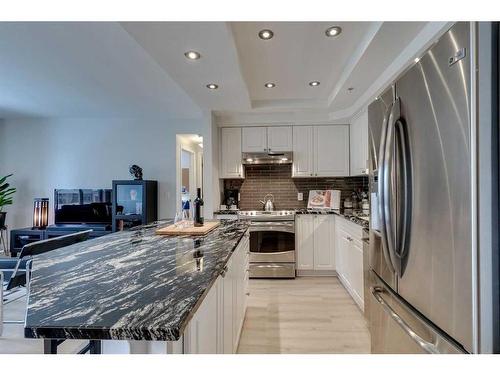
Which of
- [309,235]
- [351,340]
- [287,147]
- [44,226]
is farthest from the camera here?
[44,226]

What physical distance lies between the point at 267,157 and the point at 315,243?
4.72 ft

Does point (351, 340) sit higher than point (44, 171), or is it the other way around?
point (44, 171)

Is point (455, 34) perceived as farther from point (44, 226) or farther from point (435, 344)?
point (44, 226)

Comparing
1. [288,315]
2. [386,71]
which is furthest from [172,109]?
[288,315]

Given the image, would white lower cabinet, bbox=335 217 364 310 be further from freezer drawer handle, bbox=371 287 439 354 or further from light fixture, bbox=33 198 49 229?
light fixture, bbox=33 198 49 229

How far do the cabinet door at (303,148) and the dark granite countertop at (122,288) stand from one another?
2668mm

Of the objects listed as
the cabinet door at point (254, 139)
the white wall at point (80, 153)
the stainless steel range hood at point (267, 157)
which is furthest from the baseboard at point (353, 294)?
the white wall at point (80, 153)

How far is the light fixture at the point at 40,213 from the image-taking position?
14.0 feet

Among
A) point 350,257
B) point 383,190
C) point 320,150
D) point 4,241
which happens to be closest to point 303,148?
point 320,150

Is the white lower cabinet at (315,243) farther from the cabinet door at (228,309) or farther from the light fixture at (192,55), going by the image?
the light fixture at (192,55)

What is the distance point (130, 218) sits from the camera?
167 inches

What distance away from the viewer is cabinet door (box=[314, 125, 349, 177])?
400cm

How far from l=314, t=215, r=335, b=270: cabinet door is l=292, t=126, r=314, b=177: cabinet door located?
2.56ft
